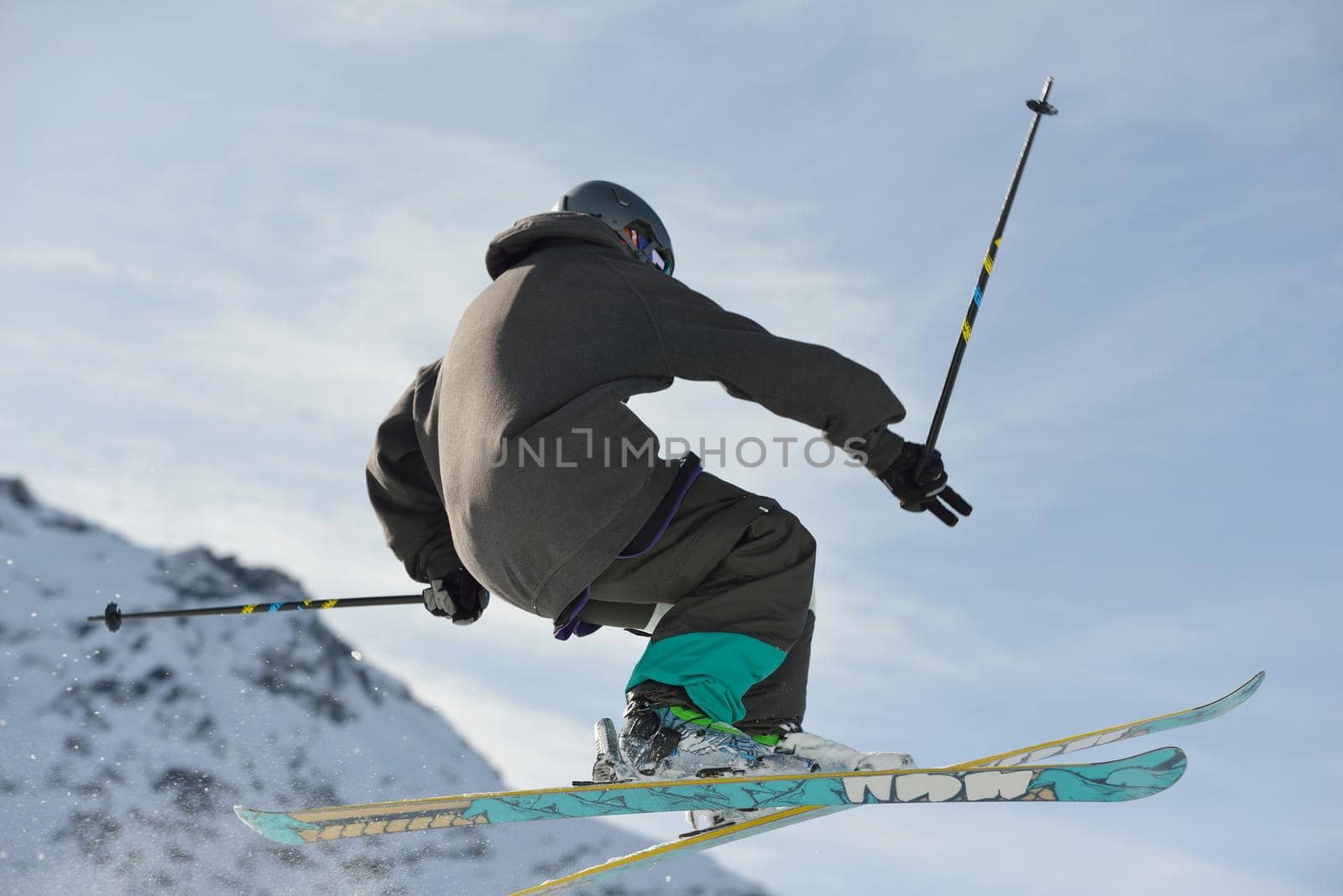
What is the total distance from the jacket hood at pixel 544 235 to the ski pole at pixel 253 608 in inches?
81.0

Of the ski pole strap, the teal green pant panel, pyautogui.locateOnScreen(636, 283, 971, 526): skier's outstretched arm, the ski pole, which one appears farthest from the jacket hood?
the ski pole

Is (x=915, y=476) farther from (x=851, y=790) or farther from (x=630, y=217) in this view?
(x=630, y=217)

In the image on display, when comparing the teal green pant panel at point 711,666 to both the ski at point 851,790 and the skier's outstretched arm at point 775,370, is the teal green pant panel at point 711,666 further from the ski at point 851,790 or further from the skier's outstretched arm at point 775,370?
the skier's outstretched arm at point 775,370

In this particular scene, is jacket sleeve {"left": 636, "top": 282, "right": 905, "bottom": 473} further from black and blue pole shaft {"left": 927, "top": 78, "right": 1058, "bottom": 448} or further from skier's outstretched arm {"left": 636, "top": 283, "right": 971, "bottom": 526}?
black and blue pole shaft {"left": 927, "top": 78, "right": 1058, "bottom": 448}

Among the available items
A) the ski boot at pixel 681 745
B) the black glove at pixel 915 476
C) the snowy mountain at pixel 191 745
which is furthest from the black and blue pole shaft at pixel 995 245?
the snowy mountain at pixel 191 745

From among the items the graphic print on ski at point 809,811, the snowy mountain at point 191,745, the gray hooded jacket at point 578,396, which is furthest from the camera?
the snowy mountain at point 191,745

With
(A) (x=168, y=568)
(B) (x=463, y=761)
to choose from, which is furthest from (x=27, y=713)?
(B) (x=463, y=761)

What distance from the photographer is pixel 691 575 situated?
395cm

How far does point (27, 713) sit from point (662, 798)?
57.5 meters

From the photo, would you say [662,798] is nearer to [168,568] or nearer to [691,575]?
[691,575]

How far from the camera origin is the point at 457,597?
4949 millimetres

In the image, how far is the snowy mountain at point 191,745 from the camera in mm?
49844

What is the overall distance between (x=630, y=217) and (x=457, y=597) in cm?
Answer: 181

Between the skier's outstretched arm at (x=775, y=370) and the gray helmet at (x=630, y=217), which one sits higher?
the gray helmet at (x=630, y=217)
